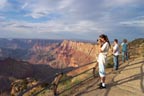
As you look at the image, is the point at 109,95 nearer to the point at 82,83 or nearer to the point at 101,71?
the point at 101,71

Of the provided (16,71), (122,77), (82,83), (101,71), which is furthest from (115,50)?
(16,71)

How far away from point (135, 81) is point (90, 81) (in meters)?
1.98

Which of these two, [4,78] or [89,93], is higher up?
[89,93]

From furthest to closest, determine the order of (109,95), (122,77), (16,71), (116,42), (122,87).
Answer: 1. (16,71)
2. (116,42)
3. (122,77)
4. (122,87)
5. (109,95)

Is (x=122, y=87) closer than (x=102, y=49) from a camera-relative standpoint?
No

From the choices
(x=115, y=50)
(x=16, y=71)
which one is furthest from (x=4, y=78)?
(x=115, y=50)

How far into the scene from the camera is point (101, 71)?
11297 mm

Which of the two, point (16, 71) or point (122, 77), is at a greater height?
point (122, 77)

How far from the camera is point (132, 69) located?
54.4 feet

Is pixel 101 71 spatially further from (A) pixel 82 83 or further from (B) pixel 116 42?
(B) pixel 116 42

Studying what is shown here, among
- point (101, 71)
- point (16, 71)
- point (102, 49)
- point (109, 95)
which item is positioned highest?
point (102, 49)

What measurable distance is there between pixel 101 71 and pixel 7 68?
13031 cm

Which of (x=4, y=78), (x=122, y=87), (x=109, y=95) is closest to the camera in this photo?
(x=109, y=95)

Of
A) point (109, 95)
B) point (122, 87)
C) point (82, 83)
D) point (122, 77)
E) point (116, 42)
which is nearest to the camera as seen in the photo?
point (109, 95)
